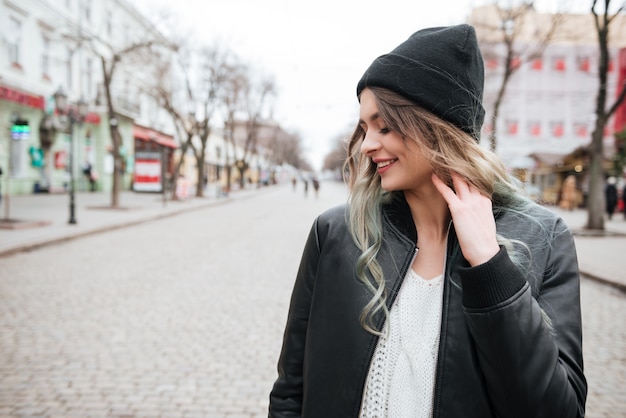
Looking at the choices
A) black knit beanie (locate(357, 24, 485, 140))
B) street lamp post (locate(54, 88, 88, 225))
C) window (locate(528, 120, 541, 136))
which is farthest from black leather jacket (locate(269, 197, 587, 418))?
window (locate(528, 120, 541, 136))

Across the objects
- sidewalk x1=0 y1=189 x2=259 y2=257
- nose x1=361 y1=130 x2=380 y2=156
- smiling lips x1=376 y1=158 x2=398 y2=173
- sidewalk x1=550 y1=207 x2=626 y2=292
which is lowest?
sidewalk x1=0 y1=189 x2=259 y2=257

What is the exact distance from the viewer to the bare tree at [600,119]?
14.1 meters

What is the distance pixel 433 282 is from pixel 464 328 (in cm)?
20

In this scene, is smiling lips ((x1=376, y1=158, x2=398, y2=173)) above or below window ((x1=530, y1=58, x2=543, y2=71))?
below

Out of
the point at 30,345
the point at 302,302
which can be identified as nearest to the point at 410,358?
the point at 302,302

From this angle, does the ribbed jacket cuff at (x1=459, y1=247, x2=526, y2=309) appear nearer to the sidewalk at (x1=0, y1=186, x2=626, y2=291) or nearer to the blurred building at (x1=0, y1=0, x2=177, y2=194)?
the sidewalk at (x1=0, y1=186, x2=626, y2=291)

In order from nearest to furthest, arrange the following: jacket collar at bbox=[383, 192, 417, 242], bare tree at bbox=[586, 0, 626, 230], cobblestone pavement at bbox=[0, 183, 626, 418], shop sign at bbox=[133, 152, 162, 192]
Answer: jacket collar at bbox=[383, 192, 417, 242] → cobblestone pavement at bbox=[0, 183, 626, 418] → bare tree at bbox=[586, 0, 626, 230] → shop sign at bbox=[133, 152, 162, 192]

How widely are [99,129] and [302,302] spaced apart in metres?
35.0

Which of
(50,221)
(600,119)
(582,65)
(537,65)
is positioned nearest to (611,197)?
(582,65)

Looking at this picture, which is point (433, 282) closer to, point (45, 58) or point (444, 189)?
point (444, 189)

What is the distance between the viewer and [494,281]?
3.94 feet

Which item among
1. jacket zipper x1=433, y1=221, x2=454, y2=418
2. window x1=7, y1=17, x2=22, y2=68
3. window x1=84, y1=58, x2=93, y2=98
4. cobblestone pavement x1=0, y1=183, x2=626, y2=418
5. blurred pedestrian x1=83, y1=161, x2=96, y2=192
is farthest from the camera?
window x1=84, y1=58, x2=93, y2=98

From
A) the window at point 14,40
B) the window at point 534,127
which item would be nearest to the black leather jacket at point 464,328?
the window at point 14,40

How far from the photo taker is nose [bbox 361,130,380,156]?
1.49 metres
